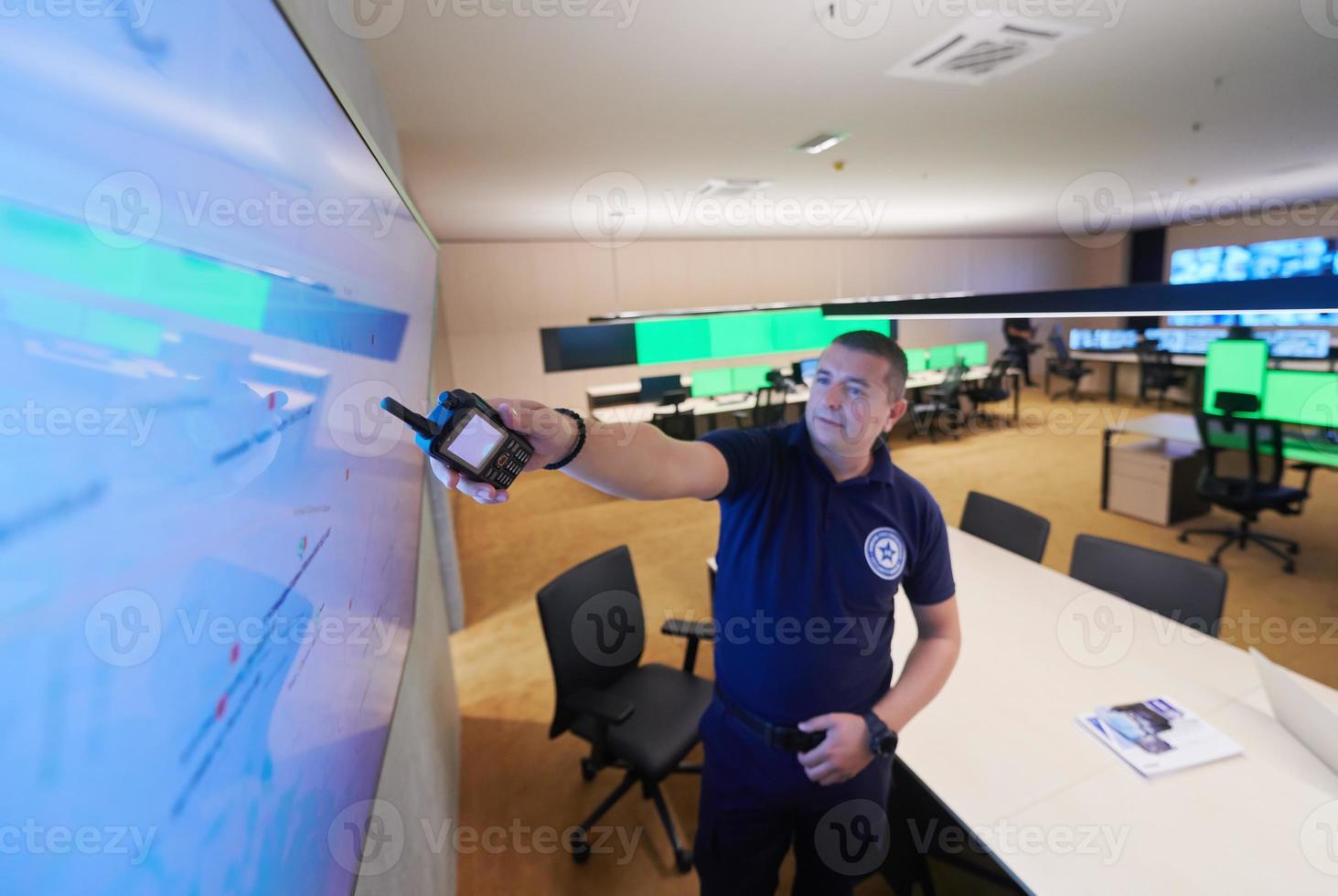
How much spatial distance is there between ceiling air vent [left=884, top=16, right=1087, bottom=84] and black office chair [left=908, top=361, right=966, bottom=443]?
576 centimetres

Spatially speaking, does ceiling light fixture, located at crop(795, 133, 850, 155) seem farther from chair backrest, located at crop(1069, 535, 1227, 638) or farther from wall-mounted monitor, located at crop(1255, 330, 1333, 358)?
wall-mounted monitor, located at crop(1255, 330, 1333, 358)

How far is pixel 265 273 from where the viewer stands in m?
0.59

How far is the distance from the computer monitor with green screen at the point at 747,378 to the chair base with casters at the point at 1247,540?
464cm

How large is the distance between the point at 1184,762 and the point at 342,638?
6.04ft

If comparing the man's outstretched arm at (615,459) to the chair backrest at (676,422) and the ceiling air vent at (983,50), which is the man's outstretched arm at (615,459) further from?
the chair backrest at (676,422)

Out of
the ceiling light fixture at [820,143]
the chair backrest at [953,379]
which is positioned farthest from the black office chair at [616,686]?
the chair backrest at [953,379]

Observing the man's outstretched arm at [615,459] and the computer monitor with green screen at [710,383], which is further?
the computer monitor with green screen at [710,383]

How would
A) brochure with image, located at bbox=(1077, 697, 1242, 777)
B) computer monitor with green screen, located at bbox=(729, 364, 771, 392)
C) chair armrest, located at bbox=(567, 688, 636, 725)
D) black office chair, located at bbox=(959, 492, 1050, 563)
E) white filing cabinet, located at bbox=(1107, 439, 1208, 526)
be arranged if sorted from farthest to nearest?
1. computer monitor with green screen, located at bbox=(729, 364, 771, 392)
2. white filing cabinet, located at bbox=(1107, 439, 1208, 526)
3. black office chair, located at bbox=(959, 492, 1050, 563)
4. chair armrest, located at bbox=(567, 688, 636, 725)
5. brochure with image, located at bbox=(1077, 697, 1242, 777)

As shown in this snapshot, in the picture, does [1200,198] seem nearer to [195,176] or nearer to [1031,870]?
[1031,870]

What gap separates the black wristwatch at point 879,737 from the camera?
1.27 meters

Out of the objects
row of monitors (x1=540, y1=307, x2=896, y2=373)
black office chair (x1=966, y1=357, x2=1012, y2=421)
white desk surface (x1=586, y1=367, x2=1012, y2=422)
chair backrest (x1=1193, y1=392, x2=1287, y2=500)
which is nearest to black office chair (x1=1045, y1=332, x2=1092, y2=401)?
white desk surface (x1=586, y1=367, x2=1012, y2=422)

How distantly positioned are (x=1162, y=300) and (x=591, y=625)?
6.25 ft

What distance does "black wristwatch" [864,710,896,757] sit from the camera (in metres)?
1.27

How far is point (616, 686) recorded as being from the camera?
7.46ft
